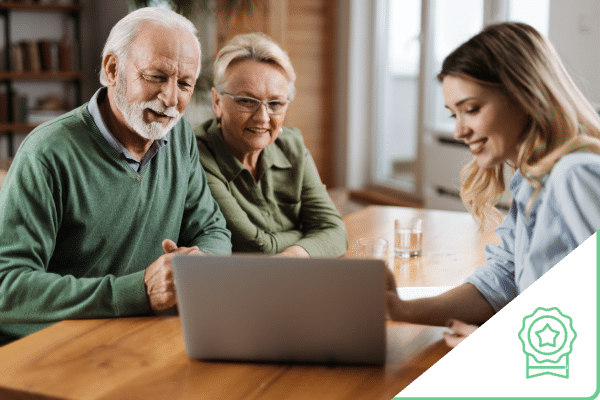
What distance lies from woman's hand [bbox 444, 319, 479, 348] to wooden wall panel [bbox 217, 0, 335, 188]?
3.45 m

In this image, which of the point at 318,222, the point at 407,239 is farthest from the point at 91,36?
the point at 407,239

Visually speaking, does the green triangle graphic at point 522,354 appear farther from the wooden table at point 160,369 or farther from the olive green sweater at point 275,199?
the olive green sweater at point 275,199

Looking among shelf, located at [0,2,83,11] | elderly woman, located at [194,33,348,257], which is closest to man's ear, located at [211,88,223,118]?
elderly woman, located at [194,33,348,257]

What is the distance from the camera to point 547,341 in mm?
942

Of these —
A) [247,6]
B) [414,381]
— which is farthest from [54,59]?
[414,381]

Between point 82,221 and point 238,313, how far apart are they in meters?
0.60

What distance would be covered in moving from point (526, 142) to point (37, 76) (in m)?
4.52

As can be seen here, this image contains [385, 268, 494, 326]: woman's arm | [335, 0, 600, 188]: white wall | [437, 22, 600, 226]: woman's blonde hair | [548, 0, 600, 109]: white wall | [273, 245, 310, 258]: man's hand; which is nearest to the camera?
[437, 22, 600, 226]: woman's blonde hair

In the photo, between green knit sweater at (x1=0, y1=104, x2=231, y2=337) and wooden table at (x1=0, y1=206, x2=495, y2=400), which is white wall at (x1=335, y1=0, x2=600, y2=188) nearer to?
green knit sweater at (x1=0, y1=104, x2=231, y2=337)

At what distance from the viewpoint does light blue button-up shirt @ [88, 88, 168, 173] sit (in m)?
1.41

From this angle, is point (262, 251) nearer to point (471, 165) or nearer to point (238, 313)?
point (471, 165)

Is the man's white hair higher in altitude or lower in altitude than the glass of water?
higher

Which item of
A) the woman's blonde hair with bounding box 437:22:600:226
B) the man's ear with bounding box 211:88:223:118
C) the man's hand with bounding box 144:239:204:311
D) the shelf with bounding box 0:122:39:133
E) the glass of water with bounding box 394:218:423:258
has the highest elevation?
the woman's blonde hair with bounding box 437:22:600:226

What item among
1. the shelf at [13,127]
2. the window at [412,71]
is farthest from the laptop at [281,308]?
the shelf at [13,127]
